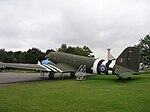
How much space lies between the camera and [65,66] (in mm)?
25953

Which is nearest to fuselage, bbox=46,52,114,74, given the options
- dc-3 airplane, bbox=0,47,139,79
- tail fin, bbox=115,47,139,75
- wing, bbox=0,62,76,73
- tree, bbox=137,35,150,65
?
dc-3 airplane, bbox=0,47,139,79

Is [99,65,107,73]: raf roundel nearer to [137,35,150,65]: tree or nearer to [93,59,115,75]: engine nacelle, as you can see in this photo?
[93,59,115,75]: engine nacelle

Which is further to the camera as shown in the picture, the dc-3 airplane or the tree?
the tree

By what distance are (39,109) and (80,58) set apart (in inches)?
699

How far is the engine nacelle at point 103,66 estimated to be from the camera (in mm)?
21434

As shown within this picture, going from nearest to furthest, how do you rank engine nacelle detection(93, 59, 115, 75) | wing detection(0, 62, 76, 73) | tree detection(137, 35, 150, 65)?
engine nacelle detection(93, 59, 115, 75) < wing detection(0, 62, 76, 73) < tree detection(137, 35, 150, 65)

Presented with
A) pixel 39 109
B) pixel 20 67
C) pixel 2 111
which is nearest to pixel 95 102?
pixel 39 109

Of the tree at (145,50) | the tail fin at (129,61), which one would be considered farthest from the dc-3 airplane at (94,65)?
the tree at (145,50)

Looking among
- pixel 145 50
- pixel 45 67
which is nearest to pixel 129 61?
pixel 45 67

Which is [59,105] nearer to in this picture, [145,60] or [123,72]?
[123,72]

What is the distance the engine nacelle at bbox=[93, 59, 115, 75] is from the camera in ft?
70.3

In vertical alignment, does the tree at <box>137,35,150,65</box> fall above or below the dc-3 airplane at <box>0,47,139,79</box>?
above

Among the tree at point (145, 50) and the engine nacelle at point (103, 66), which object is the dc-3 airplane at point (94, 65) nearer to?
the engine nacelle at point (103, 66)

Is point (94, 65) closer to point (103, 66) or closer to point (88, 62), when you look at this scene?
point (88, 62)
